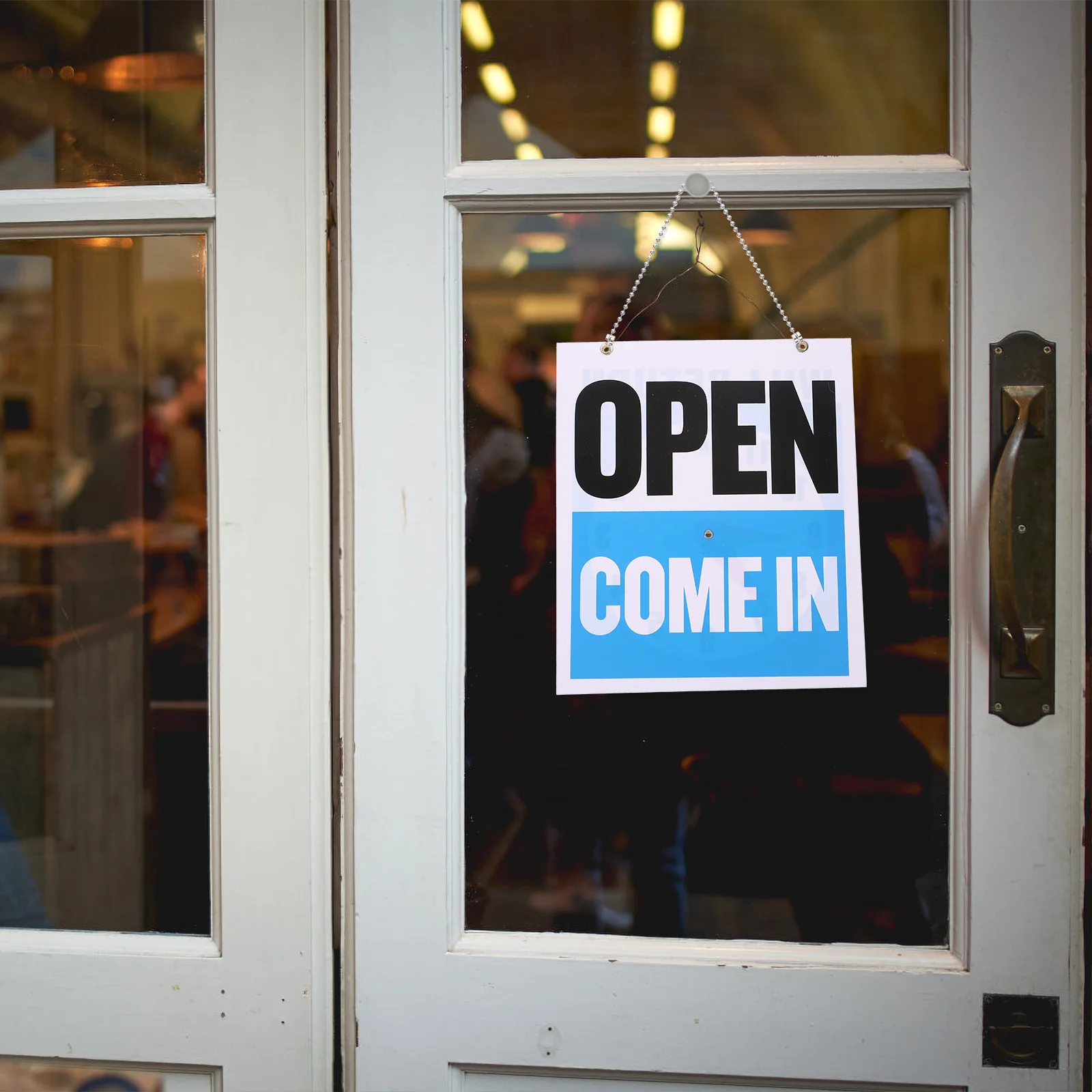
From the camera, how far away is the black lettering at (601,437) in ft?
3.44

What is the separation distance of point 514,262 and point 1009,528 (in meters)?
0.74

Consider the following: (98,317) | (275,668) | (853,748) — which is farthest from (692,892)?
(98,317)

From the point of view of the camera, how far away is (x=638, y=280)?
42.2 inches

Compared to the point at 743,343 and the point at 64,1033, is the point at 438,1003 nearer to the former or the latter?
the point at 64,1033

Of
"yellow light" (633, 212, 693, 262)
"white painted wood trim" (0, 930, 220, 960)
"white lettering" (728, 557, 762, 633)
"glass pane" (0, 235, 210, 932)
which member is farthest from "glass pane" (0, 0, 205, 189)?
"white painted wood trim" (0, 930, 220, 960)

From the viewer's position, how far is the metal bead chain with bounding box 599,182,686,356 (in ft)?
3.47

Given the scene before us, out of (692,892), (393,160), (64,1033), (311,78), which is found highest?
(311,78)

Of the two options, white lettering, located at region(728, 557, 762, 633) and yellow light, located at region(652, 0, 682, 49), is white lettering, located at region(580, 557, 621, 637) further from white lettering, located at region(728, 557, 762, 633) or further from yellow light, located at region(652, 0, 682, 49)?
yellow light, located at region(652, 0, 682, 49)

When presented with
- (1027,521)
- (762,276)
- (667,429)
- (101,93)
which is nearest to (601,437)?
(667,429)

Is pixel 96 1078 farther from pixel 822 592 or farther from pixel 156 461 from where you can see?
pixel 822 592

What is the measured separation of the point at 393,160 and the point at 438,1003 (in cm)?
113

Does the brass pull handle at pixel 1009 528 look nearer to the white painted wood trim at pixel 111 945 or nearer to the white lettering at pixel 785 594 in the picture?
the white lettering at pixel 785 594

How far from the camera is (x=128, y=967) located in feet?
3.50

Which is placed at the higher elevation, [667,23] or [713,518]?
[667,23]
